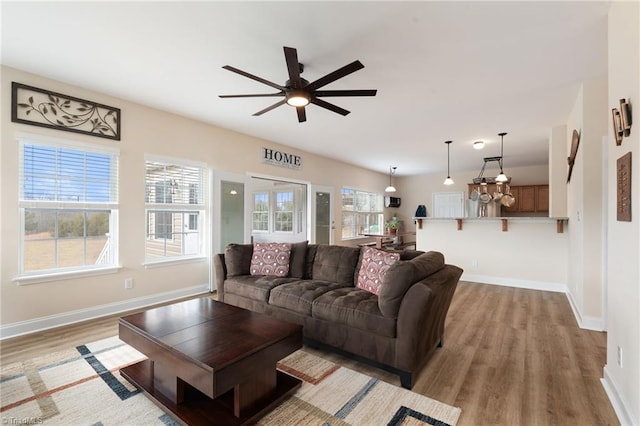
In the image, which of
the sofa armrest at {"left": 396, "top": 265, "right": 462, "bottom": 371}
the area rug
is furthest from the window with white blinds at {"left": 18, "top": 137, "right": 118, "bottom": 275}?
the sofa armrest at {"left": 396, "top": 265, "right": 462, "bottom": 371}

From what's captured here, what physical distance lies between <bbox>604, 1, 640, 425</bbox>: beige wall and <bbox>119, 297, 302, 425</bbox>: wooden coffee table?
198 centimetres

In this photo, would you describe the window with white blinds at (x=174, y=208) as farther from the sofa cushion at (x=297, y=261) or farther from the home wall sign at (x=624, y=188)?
the home wall sign at (x=624, y=188)

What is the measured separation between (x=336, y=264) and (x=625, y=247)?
233cm

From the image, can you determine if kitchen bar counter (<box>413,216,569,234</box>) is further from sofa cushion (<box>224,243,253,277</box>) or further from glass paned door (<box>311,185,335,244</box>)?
sofa cushion (<box>224,243,253,277</box>)

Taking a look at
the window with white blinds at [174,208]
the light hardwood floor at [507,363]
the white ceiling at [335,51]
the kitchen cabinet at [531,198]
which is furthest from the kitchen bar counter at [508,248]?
the window with white blinds at [174,208]

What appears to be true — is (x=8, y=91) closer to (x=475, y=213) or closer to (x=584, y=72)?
(x=584, y=72)

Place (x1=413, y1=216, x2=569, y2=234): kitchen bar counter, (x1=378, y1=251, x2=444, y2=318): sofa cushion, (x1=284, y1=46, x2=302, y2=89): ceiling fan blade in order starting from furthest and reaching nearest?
(x1=413, y1=216, x2=569, y2=234): kitchen bar counter < (x1=378, y1=251, x2=444, y2=318): sofa cushion < (x1=284, y1=46, x2=302, y2=89): ceiling fan blade

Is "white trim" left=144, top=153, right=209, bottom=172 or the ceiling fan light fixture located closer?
the ceiling fan light fixture

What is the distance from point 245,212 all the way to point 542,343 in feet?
14.4

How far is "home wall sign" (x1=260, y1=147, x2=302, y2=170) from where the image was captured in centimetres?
561

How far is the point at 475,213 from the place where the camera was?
8.99 meters

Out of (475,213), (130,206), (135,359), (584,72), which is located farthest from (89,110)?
(475,213)

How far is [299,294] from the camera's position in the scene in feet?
9.26

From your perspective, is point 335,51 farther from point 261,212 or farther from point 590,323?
point 261,212
